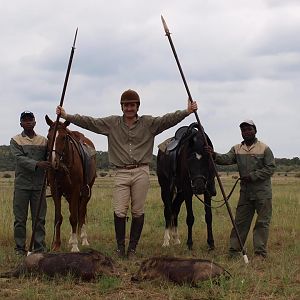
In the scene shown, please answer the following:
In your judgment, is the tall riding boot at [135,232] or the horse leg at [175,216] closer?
the tall riding boot at [135,232]

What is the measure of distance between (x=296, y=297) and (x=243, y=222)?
307cm

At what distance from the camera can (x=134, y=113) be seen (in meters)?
9.32

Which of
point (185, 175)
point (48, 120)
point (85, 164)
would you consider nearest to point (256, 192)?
point (185, 175)

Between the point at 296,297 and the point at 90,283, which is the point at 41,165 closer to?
the point at 90,283

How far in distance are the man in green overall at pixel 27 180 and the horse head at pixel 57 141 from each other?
35 centimetres

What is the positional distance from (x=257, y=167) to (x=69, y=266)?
12.0 feet

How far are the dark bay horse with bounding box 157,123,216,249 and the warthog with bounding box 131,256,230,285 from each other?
278 centimetres

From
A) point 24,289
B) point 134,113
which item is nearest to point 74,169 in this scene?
point 134,113

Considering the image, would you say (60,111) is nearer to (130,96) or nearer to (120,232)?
(130,96)

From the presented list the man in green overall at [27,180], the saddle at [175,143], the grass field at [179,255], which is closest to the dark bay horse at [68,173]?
the man in green overall at [27,180]

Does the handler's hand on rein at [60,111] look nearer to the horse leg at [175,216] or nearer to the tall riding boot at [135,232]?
the tall riding boot at [135,232]

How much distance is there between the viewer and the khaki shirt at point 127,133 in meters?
9.33

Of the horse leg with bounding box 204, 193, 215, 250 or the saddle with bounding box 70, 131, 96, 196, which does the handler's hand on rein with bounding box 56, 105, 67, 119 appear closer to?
Answer: the saddle with bounding box 70, 131, 96, 196

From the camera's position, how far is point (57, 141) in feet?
30.6
